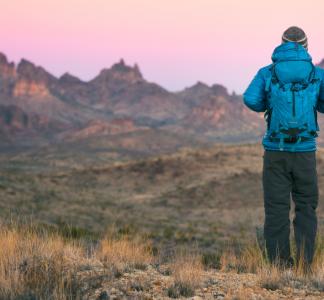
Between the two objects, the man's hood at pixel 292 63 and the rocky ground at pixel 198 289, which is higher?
the man's hood at pixel 292 63

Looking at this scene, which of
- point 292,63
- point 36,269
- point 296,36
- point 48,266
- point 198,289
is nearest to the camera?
point 198,289

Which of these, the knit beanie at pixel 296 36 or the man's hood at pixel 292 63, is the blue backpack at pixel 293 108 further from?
the knit beanie at pixel 296 36

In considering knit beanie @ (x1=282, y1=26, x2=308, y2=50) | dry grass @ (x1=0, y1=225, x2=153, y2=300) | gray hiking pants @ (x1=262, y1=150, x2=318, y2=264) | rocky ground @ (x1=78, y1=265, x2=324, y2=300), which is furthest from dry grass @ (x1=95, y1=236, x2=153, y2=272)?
knit beanie @ (x1=282, y1=26, x2=308, y2=50)

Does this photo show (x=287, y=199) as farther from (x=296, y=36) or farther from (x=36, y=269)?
(x=36, y=269)

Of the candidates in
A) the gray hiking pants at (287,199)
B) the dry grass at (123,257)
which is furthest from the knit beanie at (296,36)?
the dry grass at (123,257)

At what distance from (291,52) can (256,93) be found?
1.66ft

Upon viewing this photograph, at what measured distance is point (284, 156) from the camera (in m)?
5.23

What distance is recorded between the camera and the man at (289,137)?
16.7 ft

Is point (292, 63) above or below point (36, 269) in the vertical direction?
above

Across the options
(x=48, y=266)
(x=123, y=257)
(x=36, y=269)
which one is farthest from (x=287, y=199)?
(x=36, y=269)

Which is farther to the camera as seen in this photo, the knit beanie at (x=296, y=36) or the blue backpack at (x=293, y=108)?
the knit beanie at (x=296, y=36)

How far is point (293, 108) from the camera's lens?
506cm

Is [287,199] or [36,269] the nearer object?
[36,269]

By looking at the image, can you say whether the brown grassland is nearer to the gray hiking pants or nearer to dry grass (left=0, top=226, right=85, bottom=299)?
dry grass (left=0, top=226, right=85, bottom=299)
